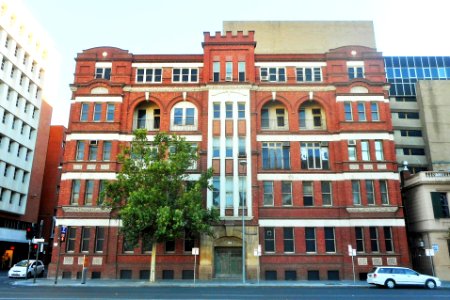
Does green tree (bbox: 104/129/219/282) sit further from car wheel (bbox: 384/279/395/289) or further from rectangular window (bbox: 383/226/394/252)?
rectangular window (bbox: 383/226/394/252)

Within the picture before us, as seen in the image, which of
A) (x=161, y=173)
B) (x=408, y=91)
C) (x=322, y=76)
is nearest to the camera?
(x=161, y=173)

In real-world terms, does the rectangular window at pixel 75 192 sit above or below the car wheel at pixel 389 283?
above

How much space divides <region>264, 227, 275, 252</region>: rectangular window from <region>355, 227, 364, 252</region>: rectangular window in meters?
7.61


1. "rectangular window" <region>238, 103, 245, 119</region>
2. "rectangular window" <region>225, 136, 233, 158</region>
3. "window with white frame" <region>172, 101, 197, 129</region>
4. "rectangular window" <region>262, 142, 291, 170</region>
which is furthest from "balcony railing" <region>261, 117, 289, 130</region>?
"window with white frame" <region>172, 101, 197, 129</region>

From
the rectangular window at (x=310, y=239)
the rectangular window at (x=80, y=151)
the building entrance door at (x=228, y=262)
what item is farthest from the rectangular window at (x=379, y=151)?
the rectangular window at (x=80, y=151)

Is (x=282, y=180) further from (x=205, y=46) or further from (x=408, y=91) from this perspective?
(x=408, y=91)

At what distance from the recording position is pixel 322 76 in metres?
38.4

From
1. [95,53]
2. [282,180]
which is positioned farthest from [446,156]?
[95,53]

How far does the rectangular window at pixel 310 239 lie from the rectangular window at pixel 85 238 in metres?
20.2

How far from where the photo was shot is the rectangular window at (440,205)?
34.6 meters

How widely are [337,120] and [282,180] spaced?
27.0 ft

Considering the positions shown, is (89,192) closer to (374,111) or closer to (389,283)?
(389,283)

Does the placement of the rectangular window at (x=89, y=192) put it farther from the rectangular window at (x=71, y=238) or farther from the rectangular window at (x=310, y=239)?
the rectangular window at (x=310, y=239)

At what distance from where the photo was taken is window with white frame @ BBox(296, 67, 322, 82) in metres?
38.5
